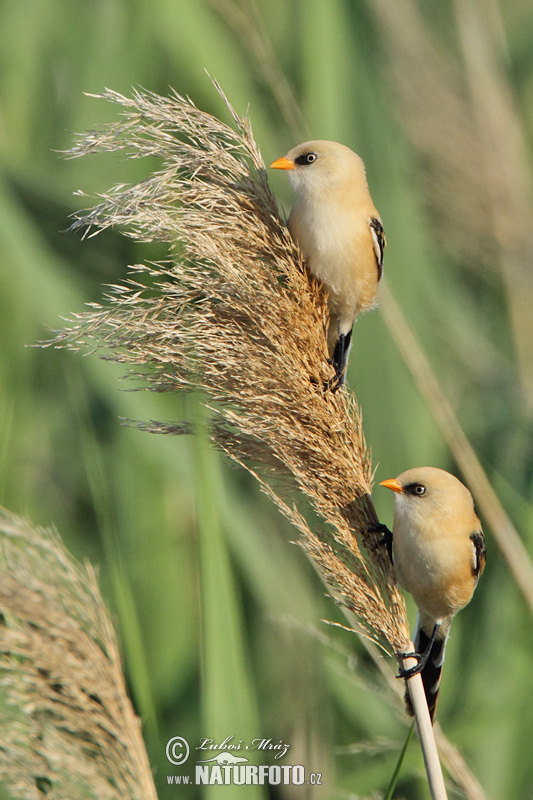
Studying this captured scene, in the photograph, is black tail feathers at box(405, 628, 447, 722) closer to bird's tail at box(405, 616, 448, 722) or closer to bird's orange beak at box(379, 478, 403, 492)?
bird's tail at box(405, 616, 448, 722)

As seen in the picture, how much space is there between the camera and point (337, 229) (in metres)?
2.15

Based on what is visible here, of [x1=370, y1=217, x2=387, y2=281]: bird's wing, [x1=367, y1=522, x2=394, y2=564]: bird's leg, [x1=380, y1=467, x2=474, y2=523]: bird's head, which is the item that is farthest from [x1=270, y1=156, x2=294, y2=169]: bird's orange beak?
[x1=367, y1=522, x2=394, y2=564]: bird's leg

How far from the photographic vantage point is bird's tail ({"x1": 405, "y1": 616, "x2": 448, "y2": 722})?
7.20ft

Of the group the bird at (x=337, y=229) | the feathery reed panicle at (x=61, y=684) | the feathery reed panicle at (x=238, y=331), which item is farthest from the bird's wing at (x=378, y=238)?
the feathery reed panicle at (x=61, y=684)

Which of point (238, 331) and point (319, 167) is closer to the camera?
point (238, 331)

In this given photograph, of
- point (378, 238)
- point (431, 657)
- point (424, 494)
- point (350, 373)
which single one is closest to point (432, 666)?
point (431, 657)

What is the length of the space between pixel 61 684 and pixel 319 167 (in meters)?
1.36

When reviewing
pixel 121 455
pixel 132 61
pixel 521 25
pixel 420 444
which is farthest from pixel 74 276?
pixel 521 25

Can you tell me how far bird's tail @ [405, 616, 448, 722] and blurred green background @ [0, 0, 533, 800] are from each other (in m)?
0.13

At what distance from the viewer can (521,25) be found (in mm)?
3779

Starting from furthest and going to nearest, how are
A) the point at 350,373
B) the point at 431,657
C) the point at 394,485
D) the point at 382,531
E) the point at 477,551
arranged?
the point at 350,373 → the point at 431,657 → the point at 477,551 → the point at 394,485 → the point at 382,531

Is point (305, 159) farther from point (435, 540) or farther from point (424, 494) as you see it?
point (435, 540)

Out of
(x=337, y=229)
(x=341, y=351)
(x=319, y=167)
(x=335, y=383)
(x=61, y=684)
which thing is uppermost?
(x=319, y=167)

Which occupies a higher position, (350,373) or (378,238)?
(378,238)
